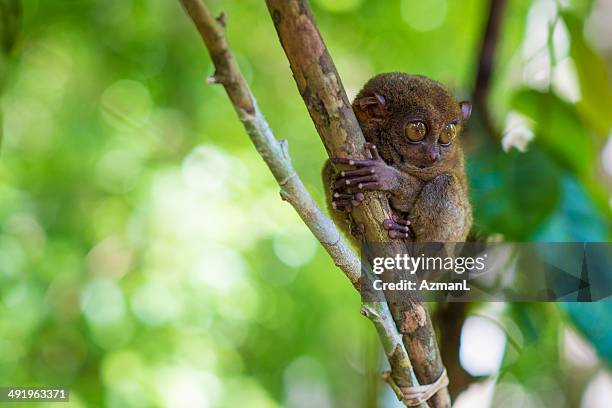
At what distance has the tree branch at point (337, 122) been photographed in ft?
4.77

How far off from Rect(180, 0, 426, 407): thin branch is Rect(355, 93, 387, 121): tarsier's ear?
31.3 inches

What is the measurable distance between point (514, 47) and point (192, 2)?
341cm

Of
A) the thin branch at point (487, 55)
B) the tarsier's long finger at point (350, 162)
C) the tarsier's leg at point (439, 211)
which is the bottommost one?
the tarsier's long finger at point (350, 162)

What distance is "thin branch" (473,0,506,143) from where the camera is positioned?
338cm

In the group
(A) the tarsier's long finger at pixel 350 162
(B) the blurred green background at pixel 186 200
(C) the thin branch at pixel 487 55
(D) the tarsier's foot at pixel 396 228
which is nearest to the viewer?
(A) the tarsier's long finger at pixel 350 162

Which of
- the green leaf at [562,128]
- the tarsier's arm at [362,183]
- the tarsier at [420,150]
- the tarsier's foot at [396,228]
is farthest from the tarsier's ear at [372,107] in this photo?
the green leaf at [562,128]

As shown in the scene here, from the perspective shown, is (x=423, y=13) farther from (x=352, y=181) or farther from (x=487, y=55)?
(x=352, y=181)

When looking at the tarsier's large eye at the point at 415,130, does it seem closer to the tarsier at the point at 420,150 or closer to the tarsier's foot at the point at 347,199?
the tarsier at the point at 420,150

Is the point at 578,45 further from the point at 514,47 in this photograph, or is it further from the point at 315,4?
the point at 315,4

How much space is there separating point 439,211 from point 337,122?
80cm

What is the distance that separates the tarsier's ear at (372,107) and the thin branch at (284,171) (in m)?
0.79

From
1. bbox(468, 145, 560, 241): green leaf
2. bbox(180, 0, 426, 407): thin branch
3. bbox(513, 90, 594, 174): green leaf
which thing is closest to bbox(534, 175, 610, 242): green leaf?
bbox(468, 145, 560, 241): green leaf

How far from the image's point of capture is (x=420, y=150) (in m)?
2.26

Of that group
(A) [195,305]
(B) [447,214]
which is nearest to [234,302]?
(A) [195,305]
